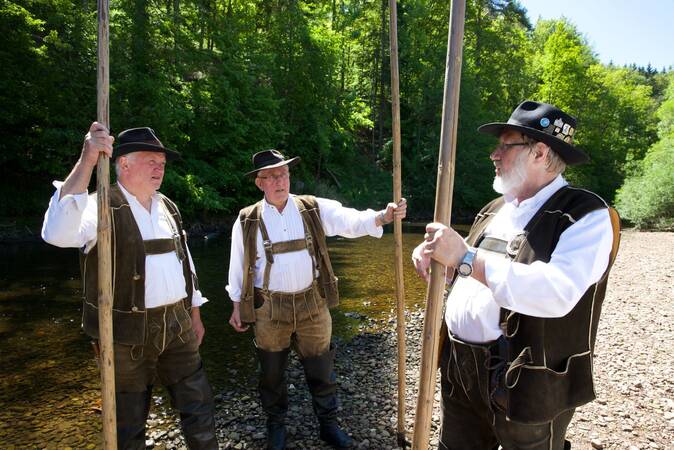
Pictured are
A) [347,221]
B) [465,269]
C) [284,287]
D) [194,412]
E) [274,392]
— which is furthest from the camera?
[347,221]

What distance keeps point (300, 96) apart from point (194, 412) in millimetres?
25949

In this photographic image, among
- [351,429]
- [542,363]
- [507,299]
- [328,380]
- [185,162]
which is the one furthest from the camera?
[185,162]

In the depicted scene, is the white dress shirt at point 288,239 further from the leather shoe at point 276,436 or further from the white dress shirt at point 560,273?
the white dress shirt at point 560,273

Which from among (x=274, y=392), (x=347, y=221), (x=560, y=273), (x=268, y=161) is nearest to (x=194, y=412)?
(x=274, y=392)

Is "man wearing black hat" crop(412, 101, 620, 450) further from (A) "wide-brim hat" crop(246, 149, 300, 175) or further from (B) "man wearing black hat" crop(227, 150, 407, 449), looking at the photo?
(A) "wide-brim hat" crop(246, 149, 300, 175)

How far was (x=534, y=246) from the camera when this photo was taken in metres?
2.20

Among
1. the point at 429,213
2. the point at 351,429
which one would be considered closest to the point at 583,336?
the point at 351,429

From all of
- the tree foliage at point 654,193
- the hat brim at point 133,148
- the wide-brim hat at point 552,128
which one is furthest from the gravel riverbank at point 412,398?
the tree foliage at point 654,193

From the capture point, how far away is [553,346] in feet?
7.03

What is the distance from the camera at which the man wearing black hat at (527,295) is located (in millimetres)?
1989

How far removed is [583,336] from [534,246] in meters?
0.49

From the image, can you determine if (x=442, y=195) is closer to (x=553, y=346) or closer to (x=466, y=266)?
(x=466, y=266)

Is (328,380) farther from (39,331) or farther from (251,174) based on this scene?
(39,331)

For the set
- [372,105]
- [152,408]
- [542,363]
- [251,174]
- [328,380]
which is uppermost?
[372,105]
